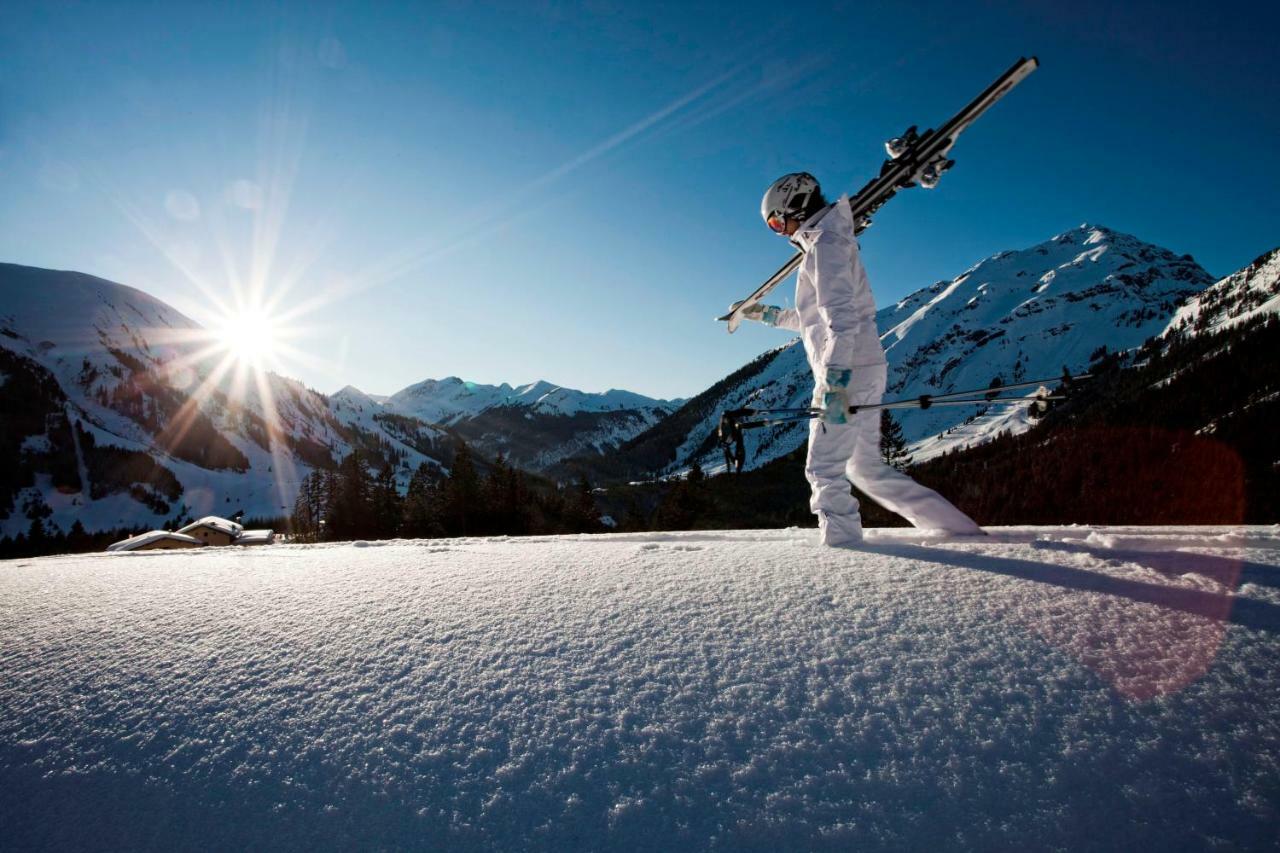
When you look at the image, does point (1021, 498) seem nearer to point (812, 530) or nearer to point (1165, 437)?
point (1165, 437)

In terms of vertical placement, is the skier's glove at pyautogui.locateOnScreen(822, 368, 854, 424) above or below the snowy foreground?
above

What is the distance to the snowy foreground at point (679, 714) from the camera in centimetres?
146

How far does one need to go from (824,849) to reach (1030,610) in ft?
5.67

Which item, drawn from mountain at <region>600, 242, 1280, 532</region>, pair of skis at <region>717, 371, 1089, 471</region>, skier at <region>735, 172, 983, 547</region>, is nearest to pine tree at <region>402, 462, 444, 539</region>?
mountain at <region>600, 242, 1280, 532</region>

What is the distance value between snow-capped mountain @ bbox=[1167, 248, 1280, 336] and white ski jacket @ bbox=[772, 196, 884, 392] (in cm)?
15708

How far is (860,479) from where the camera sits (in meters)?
5.02

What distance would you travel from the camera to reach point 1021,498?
212 ft

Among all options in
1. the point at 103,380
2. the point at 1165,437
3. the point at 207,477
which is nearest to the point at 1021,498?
the point at 1165,437

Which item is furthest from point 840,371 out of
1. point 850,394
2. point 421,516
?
point 421,516

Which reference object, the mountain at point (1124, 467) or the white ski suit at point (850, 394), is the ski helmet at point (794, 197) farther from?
the mountain at point (1124, 467)

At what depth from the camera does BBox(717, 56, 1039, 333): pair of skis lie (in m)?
4.95

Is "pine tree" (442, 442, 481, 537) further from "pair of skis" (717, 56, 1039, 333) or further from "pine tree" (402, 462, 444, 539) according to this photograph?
"pair of skis" (717, 56, 1039, 333)

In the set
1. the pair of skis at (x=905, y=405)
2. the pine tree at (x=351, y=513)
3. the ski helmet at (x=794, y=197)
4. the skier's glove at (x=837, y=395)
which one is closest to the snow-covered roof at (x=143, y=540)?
the pine tree at (x=351, y=513)

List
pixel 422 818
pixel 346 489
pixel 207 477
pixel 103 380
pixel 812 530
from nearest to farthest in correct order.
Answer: pixel 422 818 < pixel 812 530 < pixel 346 489 < pixel 207 477 < pixel 103 380
